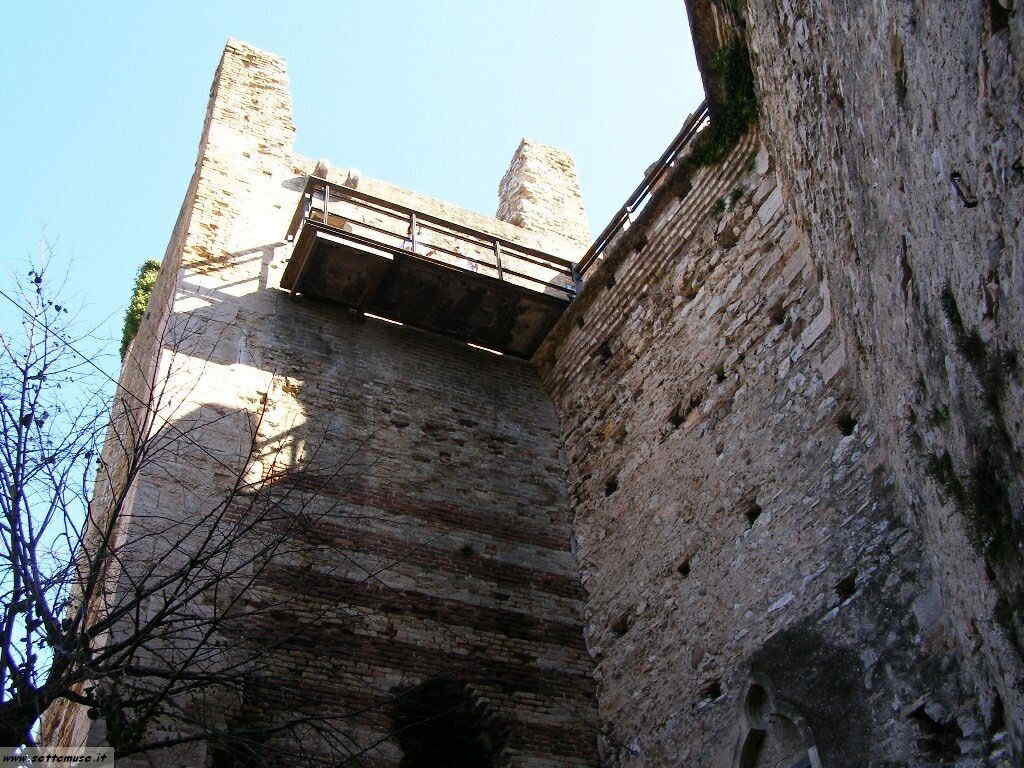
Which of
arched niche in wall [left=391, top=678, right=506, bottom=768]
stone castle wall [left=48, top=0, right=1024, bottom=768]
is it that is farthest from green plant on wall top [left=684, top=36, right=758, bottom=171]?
arched niche in wall [left=391, top=678, right=506, bottom=768]

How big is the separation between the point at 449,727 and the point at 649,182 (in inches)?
185

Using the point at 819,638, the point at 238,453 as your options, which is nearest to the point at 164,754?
the point at 238,453

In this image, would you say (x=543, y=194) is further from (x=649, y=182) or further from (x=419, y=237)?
(x=649, y=182)

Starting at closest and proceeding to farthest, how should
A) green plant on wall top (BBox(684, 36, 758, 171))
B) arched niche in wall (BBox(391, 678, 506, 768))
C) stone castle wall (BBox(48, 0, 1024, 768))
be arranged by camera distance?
stone castle wall (BBox(48, 0, 1024, 768)) → arched niche in wall (BBox(391, 678, 506, 768)) → green plant on wall top (BBox(684, 36, 758, 171))

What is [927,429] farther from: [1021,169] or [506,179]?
[506,179]

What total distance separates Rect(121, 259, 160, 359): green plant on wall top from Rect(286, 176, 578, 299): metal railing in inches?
93.6

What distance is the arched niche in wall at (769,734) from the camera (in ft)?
19.4

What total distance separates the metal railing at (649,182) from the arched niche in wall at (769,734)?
4.59m

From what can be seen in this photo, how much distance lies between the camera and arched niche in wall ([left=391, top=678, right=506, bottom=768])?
7711 mm

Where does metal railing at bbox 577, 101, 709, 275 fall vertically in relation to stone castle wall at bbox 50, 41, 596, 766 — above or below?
above

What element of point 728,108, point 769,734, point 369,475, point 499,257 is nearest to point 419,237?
point 499,257

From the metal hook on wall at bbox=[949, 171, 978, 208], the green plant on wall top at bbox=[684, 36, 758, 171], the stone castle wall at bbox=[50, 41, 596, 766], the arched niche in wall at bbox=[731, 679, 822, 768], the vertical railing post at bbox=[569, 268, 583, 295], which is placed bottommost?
the arched niche in wall at bbox=[731, 679, 822, 768]

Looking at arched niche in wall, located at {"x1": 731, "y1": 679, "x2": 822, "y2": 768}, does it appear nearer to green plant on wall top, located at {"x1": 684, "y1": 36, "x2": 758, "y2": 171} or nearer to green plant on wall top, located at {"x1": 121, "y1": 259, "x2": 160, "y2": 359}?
green plant on wall top, located at {"x1": 684, "y1": 36, "x2": 758, "y2": 171}

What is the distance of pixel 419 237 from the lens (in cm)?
1157
